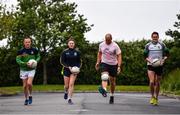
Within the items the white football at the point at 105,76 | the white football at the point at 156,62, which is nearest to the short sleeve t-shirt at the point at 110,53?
the white football at the point at 105,76

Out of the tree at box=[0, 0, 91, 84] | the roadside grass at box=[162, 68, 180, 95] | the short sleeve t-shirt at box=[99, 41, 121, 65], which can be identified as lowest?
the roadside grass at box=[162, 68, 180, 95]

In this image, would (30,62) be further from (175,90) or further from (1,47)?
(1,47)

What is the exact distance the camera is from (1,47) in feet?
149

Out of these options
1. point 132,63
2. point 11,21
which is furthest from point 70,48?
point 132,63

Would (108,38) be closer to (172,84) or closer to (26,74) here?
(26,74)

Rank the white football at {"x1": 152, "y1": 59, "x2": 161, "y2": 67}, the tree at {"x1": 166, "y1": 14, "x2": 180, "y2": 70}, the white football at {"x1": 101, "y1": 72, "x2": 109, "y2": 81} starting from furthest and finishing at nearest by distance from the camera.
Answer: the tree at {"x1": 166, "y1": 14, "x2": 180, "y2": 70} → the white football at {"x1": 152, "y1": 59, "x2": 161, "y2": 67} → the white football at {"x1": 101, "y1": 72, "x2": 109, "y2": 81}

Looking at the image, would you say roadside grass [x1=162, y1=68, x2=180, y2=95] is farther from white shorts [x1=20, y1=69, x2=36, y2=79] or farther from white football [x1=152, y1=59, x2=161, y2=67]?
white shorts [x1=20, y1=69, x2=36, y2=79]

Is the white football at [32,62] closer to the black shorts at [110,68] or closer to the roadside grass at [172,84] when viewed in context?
the black shorts at [110,68]

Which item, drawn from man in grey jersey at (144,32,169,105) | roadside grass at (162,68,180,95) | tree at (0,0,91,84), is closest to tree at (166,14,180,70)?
tree at (0,0,91,84)

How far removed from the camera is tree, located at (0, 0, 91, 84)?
45.5 meters

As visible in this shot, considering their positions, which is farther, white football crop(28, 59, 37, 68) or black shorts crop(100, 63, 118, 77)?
white football crop(28, 59, 37, 68)

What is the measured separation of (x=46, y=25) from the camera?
46.2 metres

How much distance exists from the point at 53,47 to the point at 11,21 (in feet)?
41.0

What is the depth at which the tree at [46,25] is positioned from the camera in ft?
149
